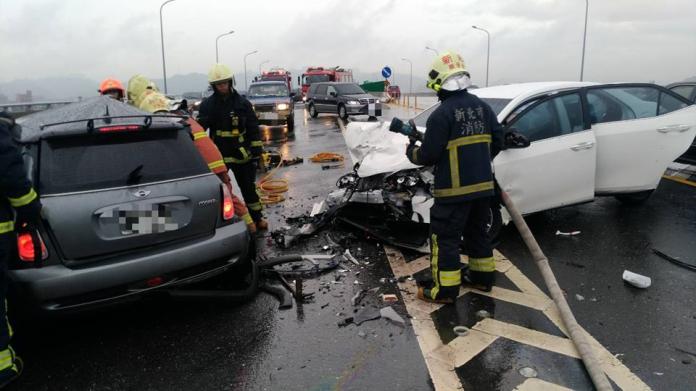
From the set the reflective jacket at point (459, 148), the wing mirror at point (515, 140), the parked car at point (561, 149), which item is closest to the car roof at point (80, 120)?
the reflective jacket at point (459, 148)

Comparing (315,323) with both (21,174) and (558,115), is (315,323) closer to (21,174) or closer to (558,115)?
(21,174)

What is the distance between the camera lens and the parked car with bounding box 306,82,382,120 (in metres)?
19.9

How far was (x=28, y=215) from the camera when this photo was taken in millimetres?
2775

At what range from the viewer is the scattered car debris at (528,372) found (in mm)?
2855

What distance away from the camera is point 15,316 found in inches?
118

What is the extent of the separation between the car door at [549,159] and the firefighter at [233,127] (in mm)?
2849

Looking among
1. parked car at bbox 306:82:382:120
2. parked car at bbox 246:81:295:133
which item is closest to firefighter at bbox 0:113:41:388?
parked car at bbox 246:81:295:133

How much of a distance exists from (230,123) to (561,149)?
3.68 metres

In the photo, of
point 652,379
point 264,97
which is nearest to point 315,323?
point 652,379

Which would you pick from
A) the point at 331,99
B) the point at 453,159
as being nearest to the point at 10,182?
the point at 453,159

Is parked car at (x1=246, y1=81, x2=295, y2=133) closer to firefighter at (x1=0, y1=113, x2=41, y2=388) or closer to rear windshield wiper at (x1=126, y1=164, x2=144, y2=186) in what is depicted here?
rear windshield wiper at (x1=126, y1=164, x2=144, y2=186)

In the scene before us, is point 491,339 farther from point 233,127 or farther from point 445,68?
point 233,127

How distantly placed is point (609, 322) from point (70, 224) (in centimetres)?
374

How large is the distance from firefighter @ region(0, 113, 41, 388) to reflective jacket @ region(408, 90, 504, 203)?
266cm
